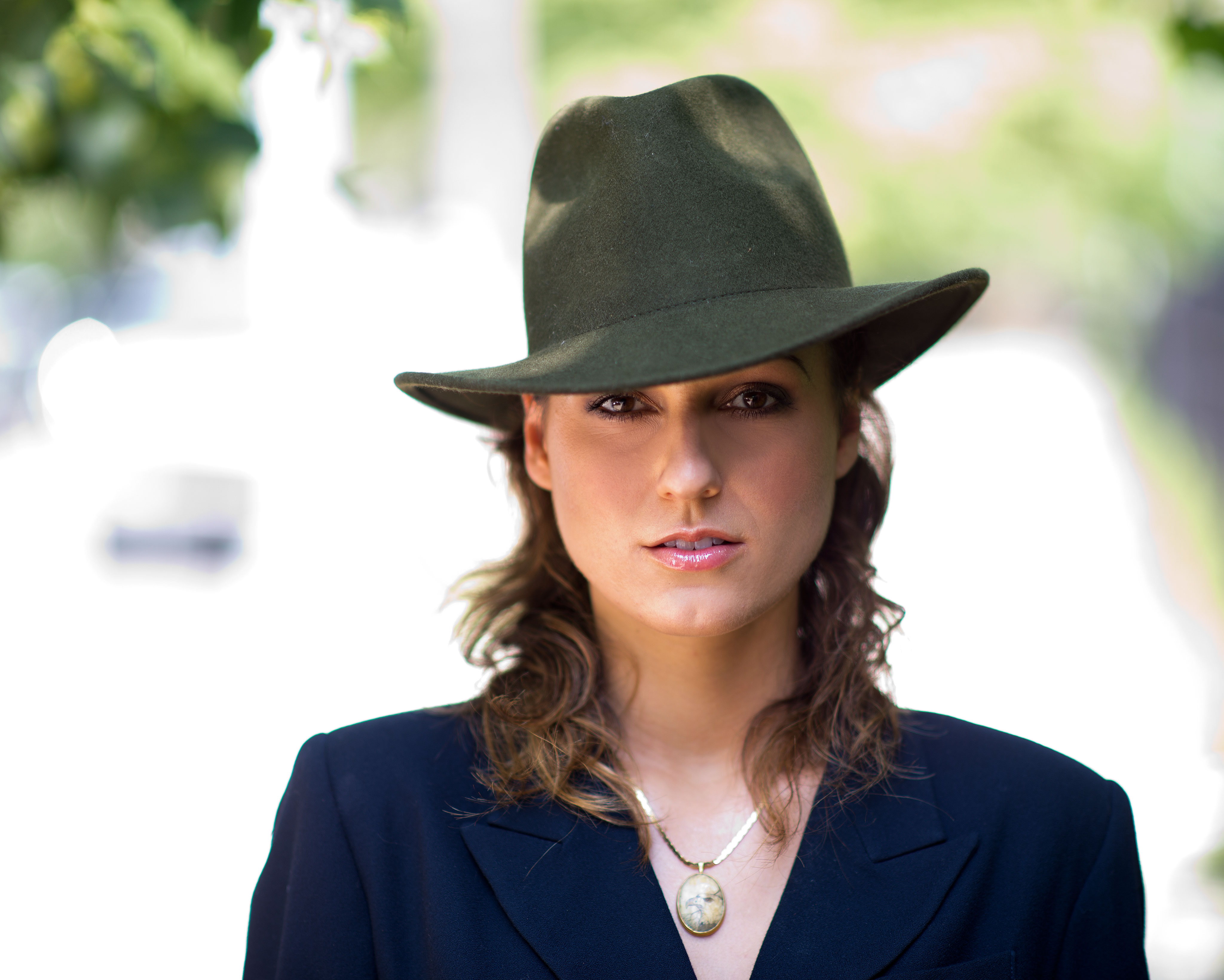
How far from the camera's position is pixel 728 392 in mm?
1876

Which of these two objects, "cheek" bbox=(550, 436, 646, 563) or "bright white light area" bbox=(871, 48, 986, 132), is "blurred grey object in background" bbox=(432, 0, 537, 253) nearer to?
"bright white light area" bbox=(871, 48, 986, 132)

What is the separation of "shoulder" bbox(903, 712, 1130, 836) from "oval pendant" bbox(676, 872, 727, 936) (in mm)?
432

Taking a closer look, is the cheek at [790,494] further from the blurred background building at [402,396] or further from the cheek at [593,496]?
the blurred background building at [402,396]

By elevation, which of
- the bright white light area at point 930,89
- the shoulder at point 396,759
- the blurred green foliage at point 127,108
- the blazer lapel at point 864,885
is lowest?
the blazer lapel at point 864,885

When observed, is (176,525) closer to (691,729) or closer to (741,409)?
(691,729)

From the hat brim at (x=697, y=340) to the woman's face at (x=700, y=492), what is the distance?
10cm

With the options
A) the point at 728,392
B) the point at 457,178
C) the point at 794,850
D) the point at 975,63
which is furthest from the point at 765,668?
the point at 975,63

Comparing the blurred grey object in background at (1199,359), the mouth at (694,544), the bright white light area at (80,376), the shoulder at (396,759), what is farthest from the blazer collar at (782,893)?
the blurred grey object in background at (1199,359)

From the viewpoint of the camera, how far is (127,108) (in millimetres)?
2113

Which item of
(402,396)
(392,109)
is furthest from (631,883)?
(392,109)

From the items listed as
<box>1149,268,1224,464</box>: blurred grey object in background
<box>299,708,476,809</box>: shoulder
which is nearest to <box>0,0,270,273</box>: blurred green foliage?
<box>299,708,476,809</box>: shoulder

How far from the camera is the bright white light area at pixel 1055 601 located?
5.42 m

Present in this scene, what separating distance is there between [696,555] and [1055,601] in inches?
304

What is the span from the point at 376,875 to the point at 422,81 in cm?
1236
